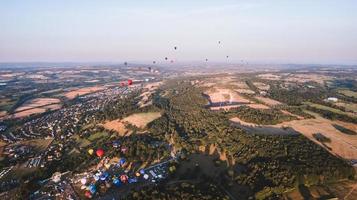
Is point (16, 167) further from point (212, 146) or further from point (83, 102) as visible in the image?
point (83, 102)

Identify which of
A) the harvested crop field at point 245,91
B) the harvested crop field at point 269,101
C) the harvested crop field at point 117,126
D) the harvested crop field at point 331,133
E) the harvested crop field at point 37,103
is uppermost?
the harvested crop field at point 331,133

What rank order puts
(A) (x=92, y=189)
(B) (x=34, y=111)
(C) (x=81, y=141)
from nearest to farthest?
(A) (x=92, y=189) → (C) (x=81, y=141) → (B) (x=34, y=111)

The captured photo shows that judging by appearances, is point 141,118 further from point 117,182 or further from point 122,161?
point 117,182

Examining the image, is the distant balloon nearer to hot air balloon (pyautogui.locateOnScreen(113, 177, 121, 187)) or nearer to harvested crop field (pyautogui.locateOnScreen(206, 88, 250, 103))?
hot air balloon (pyautogui.locateOnScreen(113, 177, 121, 187))

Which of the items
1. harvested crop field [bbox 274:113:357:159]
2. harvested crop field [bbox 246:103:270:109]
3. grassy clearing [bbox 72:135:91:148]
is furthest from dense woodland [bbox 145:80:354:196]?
harvested crop field [bbox 246:103:270:109]

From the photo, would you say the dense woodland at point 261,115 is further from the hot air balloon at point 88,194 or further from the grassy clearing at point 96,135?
the hot air balloon at point 88,194

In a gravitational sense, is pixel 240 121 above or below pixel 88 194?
above

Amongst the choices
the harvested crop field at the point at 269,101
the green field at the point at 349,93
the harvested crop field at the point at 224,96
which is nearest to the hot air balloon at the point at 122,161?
the harvested crop field at the point at 269,101

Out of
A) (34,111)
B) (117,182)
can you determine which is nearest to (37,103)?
(34,111)

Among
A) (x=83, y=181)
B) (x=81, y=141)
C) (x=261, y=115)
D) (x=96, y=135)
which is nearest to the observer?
(x=83, y=181)
